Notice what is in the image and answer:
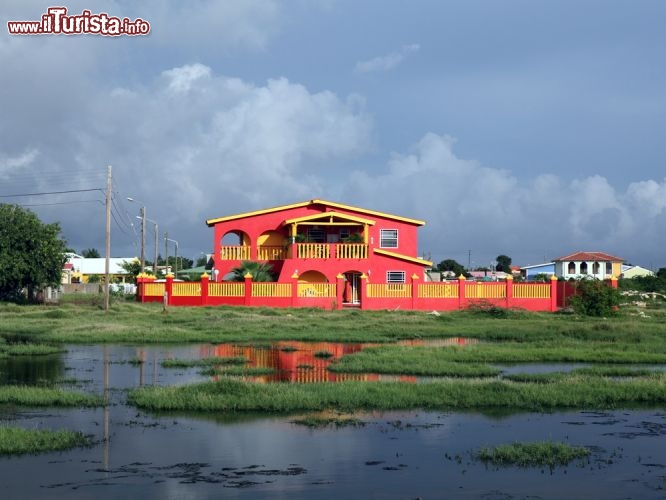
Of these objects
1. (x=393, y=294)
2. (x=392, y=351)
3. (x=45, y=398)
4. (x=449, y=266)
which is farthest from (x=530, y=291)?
(x=449, y=266)

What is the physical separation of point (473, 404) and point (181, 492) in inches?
293

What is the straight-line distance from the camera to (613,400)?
17.6m

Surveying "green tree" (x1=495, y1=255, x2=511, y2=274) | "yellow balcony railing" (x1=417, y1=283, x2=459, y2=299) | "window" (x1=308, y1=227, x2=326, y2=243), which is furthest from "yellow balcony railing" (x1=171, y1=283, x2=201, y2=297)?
"green tree" (x1=495, y1=255, x2=511, y2=274)

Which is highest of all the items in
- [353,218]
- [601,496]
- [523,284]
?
[353,218]

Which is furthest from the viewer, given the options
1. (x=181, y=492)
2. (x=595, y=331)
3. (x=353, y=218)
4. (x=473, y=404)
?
(x=353, y=218)

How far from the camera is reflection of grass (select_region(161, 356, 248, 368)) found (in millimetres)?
22969

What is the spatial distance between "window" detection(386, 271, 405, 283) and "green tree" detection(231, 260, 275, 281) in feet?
22.2

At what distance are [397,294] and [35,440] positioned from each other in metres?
35.0

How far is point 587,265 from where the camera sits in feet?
305

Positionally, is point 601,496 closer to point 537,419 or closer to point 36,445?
point 537,419

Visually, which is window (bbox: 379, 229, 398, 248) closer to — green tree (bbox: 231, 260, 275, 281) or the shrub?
A: green tree (bbox: 231, 260, 275, 281)

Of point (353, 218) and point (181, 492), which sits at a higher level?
point (353, 218)

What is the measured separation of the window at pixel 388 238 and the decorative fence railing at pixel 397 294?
20.9 feet

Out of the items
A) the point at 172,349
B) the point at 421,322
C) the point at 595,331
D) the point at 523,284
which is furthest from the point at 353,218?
the point at 172,349
